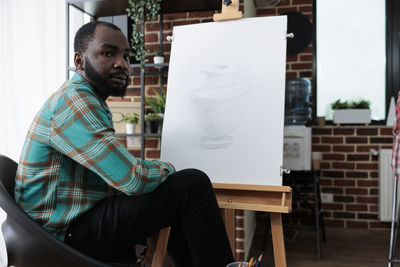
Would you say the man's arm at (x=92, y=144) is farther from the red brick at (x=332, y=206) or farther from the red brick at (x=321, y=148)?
the red brick at (x=332, y=206)

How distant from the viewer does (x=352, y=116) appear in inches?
118

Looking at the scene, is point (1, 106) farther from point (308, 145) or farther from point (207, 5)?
point (308, 145)

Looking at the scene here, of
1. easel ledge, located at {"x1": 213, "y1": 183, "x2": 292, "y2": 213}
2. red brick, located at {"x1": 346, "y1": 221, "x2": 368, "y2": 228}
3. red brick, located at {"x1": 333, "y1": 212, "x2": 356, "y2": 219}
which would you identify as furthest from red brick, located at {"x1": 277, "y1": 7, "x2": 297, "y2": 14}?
easel ledge, located at {"x1": 213, "y1": 183, "x2": 292, "y2": 213}

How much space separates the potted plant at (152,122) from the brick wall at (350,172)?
1.52 meters

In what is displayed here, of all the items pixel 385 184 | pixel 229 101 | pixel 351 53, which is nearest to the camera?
pixel 229 101

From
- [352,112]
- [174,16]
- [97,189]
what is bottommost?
[97,189]

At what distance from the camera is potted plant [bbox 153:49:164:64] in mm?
2246

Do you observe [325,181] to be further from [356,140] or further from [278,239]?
[278,239]

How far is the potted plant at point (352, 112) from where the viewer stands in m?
2.98

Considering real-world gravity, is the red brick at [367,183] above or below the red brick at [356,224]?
above

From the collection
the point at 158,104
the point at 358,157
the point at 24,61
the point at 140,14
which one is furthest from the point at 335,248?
the point at 24,61

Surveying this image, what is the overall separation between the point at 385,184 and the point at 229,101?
1945mm

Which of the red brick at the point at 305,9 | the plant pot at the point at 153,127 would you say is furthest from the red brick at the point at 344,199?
the plant pot at the point at 153,127

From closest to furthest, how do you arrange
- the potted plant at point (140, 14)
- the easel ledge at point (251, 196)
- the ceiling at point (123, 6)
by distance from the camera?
the easel ledge at point (251, 196) < the potted plant at point (140, 14) < the ceiling at point (123, 6)
